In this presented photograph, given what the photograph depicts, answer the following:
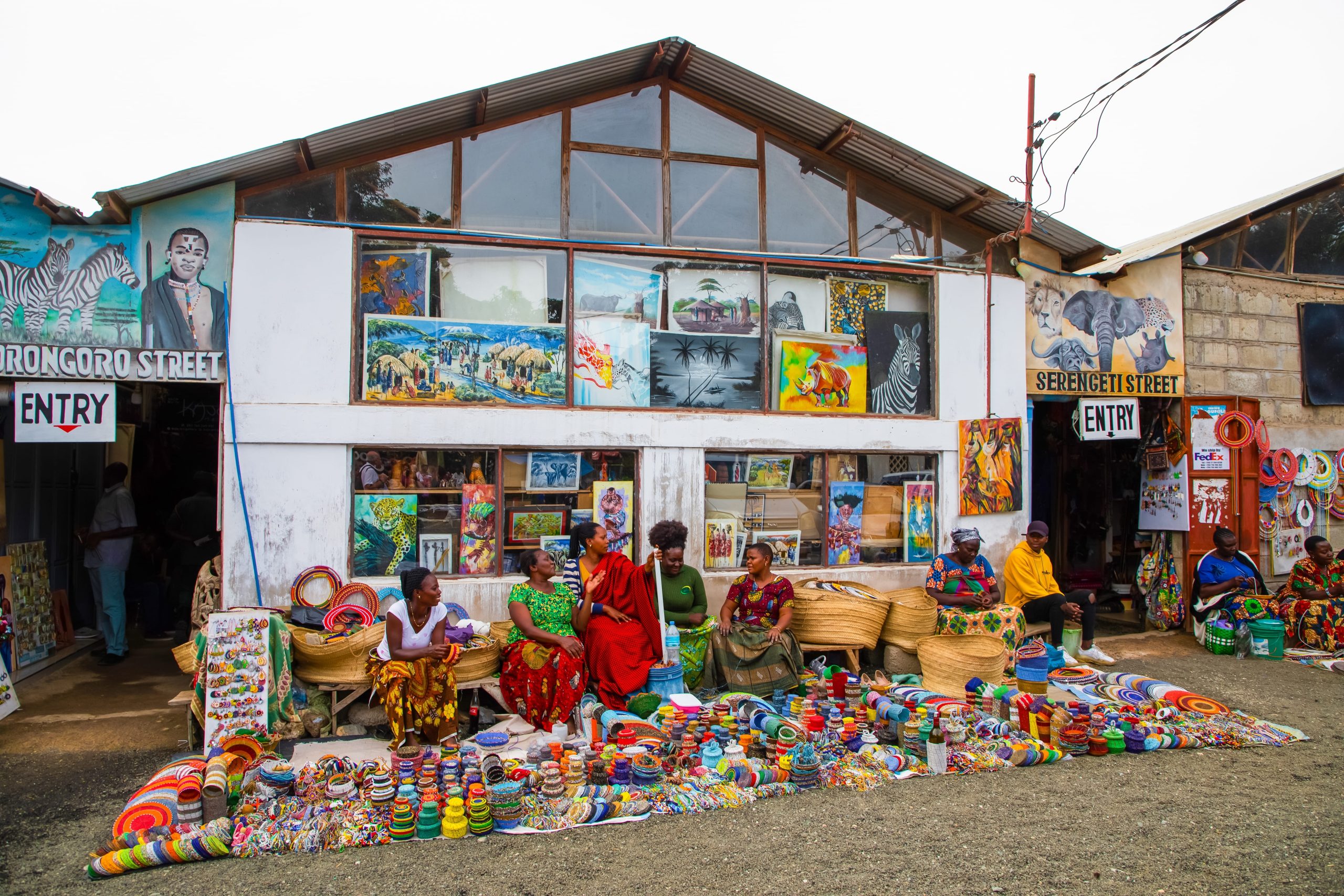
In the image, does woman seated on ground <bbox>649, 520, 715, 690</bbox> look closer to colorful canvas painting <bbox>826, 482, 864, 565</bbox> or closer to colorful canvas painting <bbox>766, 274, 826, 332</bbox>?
colorful canvas painting <bbox>826, 482, 864, 565</bbox>

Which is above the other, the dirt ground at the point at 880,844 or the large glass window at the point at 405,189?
the large glass window at the point at 405,189

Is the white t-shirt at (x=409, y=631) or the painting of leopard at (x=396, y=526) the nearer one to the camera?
the white t-shirt at (x=409, y=631)

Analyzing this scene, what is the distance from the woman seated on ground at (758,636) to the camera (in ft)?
21.2

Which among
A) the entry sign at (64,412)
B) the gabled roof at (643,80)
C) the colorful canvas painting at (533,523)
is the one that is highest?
the gabled roof at (643,80)

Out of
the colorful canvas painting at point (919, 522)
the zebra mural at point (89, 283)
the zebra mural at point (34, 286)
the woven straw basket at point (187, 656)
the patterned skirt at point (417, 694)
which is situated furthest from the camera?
the colorful canvas painting at point (919, 522)

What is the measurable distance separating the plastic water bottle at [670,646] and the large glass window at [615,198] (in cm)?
357

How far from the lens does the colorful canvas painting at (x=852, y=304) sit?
824 centimetres

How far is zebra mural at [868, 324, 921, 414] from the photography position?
833cm

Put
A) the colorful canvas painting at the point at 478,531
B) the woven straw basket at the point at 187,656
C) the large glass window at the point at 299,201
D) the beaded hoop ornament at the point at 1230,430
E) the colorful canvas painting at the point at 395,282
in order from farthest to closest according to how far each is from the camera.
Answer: the beaded hoop ornament at the point at 1230,430
the colorful canvas painting at the point at 478,531
the colorful canvas painting at the point at 395,282
the large glass window at the point at 299,201
the woven straw basket at the point at 187,656

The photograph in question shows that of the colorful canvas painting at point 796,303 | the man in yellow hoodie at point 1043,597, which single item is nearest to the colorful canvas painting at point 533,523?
the colorful canvas painting at point 796,303

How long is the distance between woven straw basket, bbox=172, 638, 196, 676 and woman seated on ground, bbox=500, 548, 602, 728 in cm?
216

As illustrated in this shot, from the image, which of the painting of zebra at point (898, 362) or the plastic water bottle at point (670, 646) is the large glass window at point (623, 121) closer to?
the painting of zebra at point (898, 362)

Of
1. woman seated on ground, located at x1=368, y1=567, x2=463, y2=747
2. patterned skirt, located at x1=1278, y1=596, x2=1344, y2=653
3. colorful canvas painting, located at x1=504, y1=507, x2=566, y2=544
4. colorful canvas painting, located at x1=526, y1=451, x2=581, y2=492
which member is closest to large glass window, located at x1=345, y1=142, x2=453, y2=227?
colorful canvas painting, located at x1=526, y1=451, x2=581, y2=492

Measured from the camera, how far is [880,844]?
13.3 ft
